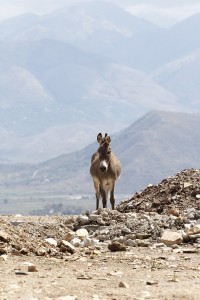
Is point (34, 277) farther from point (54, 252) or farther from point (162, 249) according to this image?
point (162, 249)

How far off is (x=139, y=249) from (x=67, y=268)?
13.8 feet

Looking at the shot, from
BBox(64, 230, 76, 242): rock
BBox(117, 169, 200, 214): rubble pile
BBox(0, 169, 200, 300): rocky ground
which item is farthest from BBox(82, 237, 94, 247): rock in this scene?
BBox(117, 169, 200, 214): rubble pile

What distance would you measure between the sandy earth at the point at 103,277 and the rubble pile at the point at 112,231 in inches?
25.4

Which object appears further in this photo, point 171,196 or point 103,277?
point 171,196

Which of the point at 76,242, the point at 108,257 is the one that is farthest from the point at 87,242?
the point at 108,257

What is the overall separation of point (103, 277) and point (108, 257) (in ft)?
9.44

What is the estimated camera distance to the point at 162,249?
727 inches

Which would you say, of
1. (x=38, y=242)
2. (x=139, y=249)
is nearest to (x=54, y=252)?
(x=38, y=242)

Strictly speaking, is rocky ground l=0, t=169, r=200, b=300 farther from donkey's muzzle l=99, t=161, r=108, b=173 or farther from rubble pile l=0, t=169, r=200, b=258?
donkey's muzzle l=99, t=161, r=108, b=173

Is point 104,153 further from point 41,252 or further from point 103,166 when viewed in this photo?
point 41,252

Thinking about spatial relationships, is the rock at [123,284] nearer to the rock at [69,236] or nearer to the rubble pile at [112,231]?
the rubble pile at [112,231]

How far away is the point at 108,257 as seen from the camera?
1677cm

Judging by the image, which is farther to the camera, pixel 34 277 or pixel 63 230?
pixel 63 230

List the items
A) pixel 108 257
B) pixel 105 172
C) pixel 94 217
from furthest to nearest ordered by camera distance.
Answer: pixel 105 172 → pixel 94 217 → pixel 108 257
